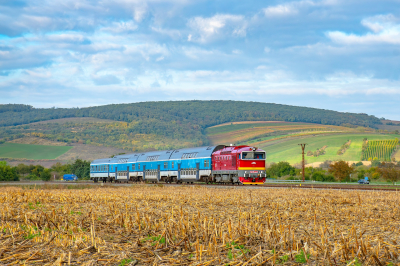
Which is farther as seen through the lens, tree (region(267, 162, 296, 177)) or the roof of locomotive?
tree (region(267, 162, 296, 177))

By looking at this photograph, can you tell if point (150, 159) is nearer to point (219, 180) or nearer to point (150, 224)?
point (219, 180)

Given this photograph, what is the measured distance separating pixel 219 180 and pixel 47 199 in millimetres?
33633

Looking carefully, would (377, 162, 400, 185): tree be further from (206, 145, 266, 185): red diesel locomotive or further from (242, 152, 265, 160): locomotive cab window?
(242, 152, 265, 160): locomotive cab window

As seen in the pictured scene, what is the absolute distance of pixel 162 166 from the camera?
68.8m

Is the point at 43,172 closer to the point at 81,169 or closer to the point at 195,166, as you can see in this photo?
the point at 81,169

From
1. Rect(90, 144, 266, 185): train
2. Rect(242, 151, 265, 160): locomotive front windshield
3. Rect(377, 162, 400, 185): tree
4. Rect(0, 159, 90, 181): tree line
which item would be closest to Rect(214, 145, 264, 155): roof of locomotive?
Rect(90, 144, 266, 185): train

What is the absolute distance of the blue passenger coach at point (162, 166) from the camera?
5950 cm

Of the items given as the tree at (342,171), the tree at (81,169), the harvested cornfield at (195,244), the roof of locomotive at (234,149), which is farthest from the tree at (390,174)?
the tree at (81,169)

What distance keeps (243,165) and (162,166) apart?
2119 centimetres

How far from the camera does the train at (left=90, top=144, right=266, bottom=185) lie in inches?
2023

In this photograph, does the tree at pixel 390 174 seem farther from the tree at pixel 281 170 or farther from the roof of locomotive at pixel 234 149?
the roof of locomotive at pixel 234 149

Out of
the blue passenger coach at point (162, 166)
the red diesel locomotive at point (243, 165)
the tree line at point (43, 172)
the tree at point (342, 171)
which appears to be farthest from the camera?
the tree line at point (43, 172)

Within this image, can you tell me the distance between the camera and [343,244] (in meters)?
9.85

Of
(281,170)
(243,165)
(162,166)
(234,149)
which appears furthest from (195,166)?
(281,170)
